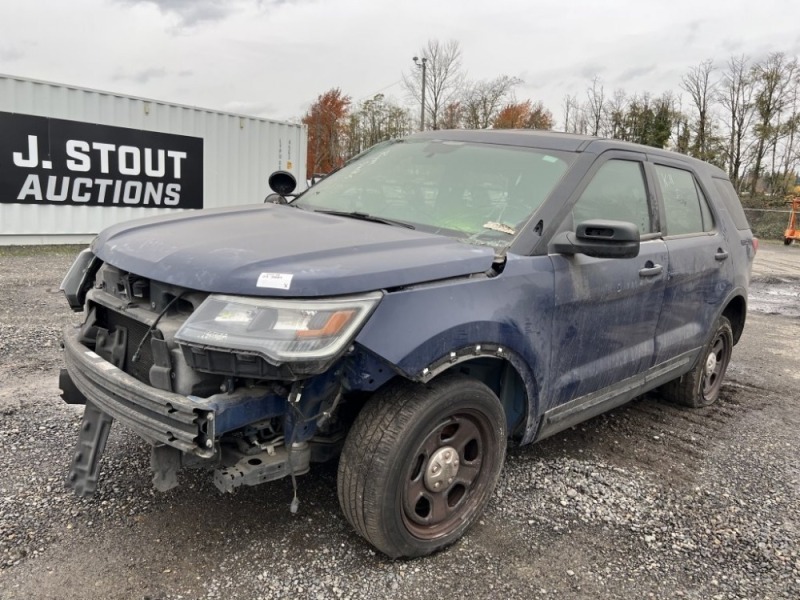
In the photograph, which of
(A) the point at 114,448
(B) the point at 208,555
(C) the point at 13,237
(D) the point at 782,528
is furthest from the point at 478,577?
(C) the point at 13,237

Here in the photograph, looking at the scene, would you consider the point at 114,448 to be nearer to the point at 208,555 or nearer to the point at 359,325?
the point at 208,555

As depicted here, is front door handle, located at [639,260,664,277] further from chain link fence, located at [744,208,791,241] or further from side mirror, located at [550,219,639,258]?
chain link fence, located at [744,208,791,241]

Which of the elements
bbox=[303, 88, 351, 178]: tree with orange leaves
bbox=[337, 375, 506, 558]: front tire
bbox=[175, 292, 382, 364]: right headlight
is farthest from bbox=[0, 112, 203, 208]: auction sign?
bbox=[303, 88, 351, 178]: tree with orange leaves

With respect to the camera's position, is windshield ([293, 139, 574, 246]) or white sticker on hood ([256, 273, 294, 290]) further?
windshield ([293, 139, 574, 246])

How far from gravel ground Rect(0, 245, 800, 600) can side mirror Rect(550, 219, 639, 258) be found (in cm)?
130

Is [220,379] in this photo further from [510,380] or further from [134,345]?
Answer: [510,380]

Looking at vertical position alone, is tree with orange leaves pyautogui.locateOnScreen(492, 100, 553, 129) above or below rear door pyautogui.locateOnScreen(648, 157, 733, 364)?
above

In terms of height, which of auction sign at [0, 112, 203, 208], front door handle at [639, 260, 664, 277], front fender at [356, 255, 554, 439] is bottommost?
front fender at [356, 255, 554, 439]

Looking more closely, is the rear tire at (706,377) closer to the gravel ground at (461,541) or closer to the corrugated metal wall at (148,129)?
the gravel ground at (461,541)

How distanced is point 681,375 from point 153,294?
358cm

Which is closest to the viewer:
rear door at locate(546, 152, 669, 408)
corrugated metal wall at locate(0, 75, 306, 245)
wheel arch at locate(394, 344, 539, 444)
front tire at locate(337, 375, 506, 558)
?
front tire at locate(337, 375, 506, 558)

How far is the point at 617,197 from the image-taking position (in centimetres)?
348

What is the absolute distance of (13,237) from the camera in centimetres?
1181

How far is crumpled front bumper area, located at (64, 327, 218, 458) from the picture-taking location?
2.14 m
